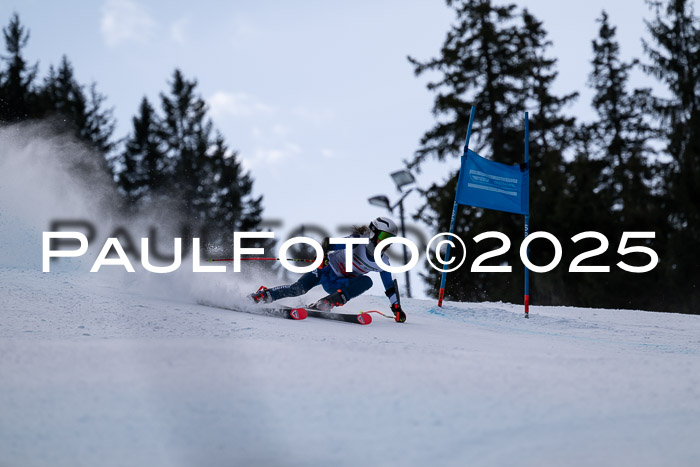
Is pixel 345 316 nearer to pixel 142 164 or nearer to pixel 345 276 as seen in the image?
pixel 345 276

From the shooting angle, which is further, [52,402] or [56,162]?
[56,162]

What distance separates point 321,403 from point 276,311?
391 centimetres

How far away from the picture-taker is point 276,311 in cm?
663

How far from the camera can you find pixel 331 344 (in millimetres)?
4234

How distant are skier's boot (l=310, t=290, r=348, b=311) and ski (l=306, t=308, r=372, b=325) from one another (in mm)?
103

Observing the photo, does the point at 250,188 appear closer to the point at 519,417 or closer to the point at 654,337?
the point at 654,337

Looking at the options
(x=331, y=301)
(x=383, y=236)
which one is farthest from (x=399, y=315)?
(x=383, y=236)

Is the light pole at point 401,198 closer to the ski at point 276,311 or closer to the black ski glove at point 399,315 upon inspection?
the black ski glove at point 399,315

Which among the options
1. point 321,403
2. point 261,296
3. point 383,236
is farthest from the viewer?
point 261,296

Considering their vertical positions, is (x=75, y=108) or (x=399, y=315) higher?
(x=75, y=108)

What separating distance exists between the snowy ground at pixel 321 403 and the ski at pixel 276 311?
1.69m

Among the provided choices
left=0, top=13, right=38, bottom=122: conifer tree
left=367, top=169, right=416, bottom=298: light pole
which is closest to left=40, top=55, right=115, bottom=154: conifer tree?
left=0, top=13, right=38, bottom=122: conifer tree

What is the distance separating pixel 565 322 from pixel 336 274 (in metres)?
3.43

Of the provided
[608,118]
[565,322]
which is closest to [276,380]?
[565,322]
